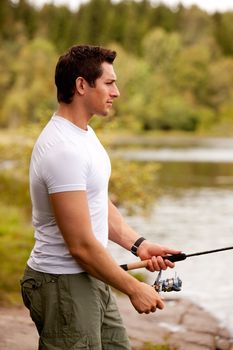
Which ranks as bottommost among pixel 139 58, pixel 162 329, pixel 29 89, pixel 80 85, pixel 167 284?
pixel 162 329

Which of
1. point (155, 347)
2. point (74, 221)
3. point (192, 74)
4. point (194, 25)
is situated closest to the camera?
point (74, 221)

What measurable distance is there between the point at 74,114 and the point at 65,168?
279mm

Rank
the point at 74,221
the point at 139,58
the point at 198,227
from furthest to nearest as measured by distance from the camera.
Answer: the point at 139,58 < the point at 198,227 < the point at 74,221

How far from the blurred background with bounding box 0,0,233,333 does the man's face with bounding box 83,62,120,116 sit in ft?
18.8

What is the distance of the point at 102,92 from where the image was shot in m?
3.14

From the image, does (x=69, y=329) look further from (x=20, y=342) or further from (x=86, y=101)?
(x=20, y=342)

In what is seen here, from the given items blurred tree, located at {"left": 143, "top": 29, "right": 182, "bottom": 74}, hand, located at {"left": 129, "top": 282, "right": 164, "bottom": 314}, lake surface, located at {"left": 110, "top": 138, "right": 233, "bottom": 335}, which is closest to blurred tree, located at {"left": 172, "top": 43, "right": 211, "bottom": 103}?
blurred tree, located at {"left": 143, "top": 29, "right": 182, "bottom": 74}

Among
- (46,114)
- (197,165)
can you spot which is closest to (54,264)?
(46,114)

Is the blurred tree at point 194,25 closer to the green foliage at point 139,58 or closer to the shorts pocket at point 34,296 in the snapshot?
the green foliage at point 139,58

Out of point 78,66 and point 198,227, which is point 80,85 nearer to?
point 78,66

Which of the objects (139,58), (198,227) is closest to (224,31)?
(139,58)

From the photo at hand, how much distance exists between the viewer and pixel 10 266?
34.6 feet

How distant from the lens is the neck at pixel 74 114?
3.15 metres

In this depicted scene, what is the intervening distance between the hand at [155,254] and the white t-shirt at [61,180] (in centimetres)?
32
